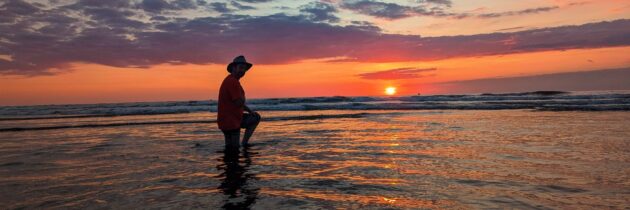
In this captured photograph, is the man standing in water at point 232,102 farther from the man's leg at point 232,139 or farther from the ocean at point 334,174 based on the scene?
the ocean at point 334,174

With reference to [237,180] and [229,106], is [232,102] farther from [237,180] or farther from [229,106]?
[237,180]

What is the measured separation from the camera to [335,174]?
20.9 ft

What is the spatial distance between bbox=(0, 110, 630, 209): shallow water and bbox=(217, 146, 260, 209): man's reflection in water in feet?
0.05

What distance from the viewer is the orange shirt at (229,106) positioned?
9.07 meters

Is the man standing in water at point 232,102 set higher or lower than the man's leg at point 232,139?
higher

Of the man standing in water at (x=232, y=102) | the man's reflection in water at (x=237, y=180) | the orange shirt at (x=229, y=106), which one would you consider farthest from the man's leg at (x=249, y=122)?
the man's reflection in water at (x=237, y=180)

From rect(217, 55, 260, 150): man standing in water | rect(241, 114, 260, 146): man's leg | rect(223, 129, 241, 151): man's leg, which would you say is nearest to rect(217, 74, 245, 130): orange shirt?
rect(217, 55, 260, 150): man standing in water

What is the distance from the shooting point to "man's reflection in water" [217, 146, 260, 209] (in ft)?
15.8

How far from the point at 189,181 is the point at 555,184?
4.68 meters

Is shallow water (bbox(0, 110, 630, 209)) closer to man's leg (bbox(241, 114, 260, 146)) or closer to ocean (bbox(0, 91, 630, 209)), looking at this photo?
ocean (bbox(0, 91, 630, 209))

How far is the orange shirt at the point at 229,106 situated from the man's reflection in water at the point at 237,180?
0.61 meters

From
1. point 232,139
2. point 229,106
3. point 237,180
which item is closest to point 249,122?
point 232,139

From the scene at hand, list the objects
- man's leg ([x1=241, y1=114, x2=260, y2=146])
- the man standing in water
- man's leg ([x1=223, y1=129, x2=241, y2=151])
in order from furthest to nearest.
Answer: man's leg ([x1=241, y1=114, x2=260, y2=146]), man's leg ([x1=223, y1=129, x2=241, y2=151]), the man standing in water

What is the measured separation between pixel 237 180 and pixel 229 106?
341 cm
